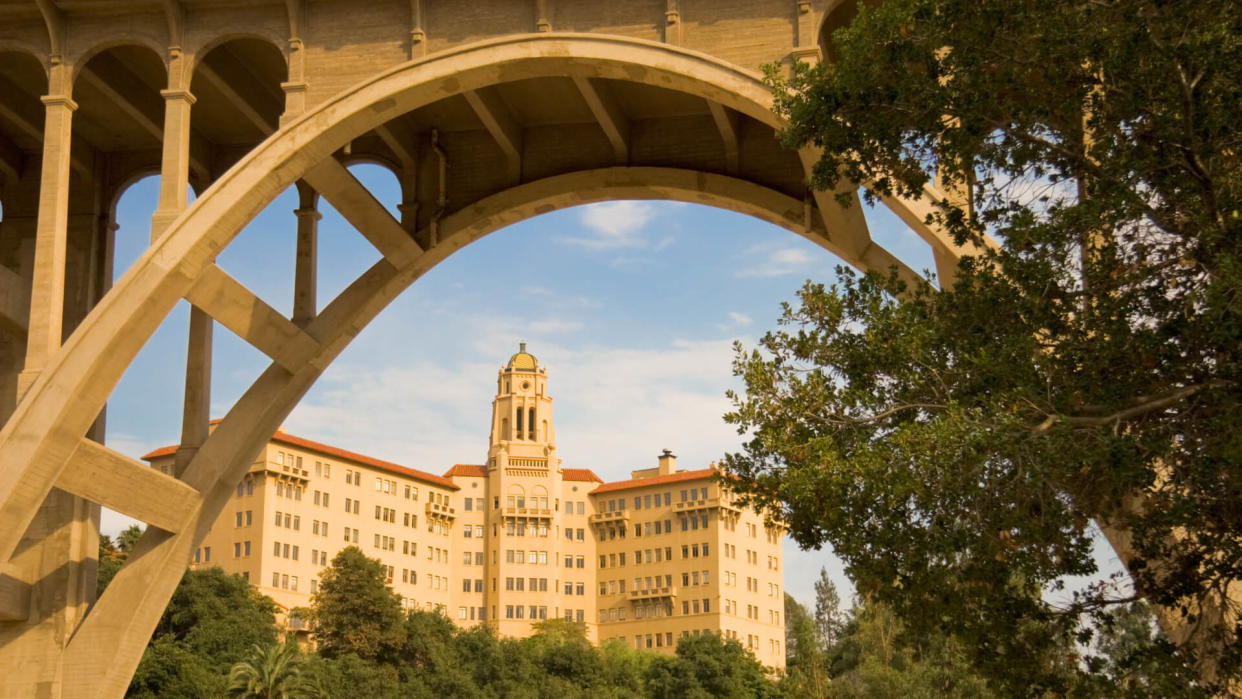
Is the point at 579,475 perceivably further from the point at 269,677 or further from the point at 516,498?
the point at 269,677

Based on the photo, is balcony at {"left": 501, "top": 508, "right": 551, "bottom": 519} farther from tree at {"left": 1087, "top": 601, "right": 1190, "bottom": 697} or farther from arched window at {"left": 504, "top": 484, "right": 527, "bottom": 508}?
tree at {"left": 1087, "top": 601, "right": 1190, "bottom": 697}

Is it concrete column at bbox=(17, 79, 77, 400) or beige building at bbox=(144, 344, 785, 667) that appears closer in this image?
concrete column at bbox=(17, 79, 77, 400)

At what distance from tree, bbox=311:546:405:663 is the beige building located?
1978cm

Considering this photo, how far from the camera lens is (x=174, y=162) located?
19141 mm

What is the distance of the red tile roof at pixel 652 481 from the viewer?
12925cm

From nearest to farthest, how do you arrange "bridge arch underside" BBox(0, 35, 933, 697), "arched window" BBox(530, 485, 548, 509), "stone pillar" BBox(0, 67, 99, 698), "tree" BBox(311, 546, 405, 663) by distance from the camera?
"bridge arch underside" BBox(0, 35, 933, 697) → "stone pillar" BBox(0, 67, 99, 698) → "tree" BBox(311, 546, 405, 663) → "arched window" BBox(530, 485, 548, 509)

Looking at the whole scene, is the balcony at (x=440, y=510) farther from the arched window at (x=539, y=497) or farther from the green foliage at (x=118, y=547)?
the green foliage at (x=118, y=547)

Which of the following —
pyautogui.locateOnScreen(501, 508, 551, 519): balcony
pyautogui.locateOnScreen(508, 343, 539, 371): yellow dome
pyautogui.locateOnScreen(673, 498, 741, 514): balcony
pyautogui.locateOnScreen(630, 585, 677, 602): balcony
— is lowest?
pyautogui.locateOnScreen(630, 585, 677, 602): balcony

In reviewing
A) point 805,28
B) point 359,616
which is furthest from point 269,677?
point 805,28

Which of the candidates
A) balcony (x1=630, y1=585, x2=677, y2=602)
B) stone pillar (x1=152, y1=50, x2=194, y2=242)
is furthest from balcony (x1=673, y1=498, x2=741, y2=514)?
stone pillar (x1=152, y1=50, x2=194, y2=242)

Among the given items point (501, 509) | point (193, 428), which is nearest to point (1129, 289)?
point (193, 428)

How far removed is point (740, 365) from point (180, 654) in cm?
6547

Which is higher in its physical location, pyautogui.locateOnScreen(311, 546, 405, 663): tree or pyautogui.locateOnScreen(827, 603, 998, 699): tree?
pyautogui.locateOnScreen(311, 546, 405, 663): tree

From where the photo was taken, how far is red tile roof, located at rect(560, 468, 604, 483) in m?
137
